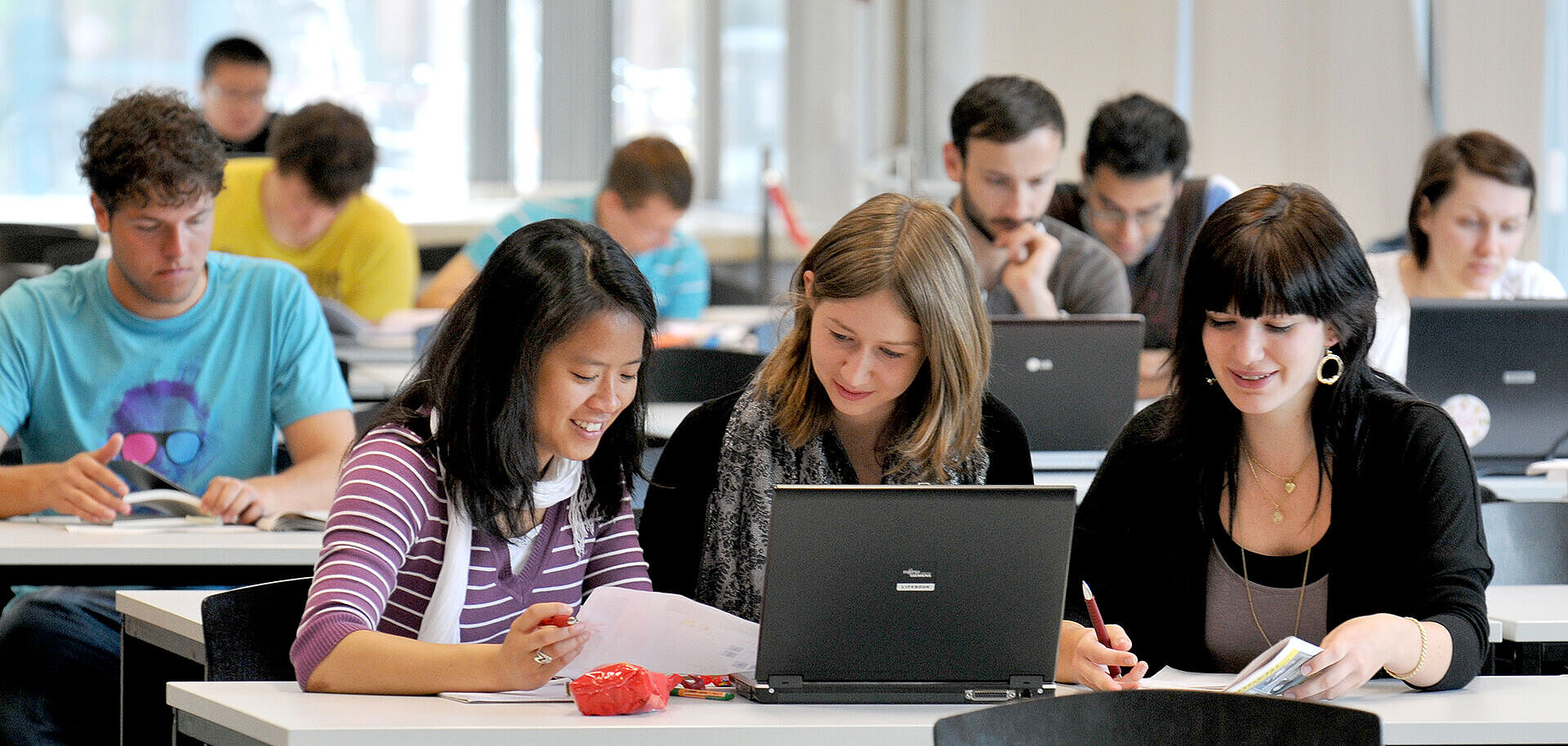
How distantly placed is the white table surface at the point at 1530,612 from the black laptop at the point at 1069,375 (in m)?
0.82

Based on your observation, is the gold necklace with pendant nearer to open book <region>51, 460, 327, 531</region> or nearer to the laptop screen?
the laptop screen

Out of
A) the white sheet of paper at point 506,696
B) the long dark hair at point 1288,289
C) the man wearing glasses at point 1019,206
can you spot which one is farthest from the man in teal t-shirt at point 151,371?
the man wearing glasses at point 1019,206

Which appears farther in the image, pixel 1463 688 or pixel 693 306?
pixel 693 306

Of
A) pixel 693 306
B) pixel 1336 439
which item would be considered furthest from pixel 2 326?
pixel 693 306

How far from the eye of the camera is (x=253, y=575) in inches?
94.1

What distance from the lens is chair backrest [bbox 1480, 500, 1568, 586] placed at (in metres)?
2.38

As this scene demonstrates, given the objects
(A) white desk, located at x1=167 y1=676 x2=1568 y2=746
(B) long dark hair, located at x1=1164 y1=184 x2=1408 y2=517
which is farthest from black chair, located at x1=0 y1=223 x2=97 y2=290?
(B) long dark hair, located at x1=1164 y1=184 x2=1408 y2=517

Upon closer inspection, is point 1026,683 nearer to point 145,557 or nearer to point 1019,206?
point 145,557

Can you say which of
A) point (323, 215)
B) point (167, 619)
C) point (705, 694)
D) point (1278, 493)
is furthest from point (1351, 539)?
point (323, 215)

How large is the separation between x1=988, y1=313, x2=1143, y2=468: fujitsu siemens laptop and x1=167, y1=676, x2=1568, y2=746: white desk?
1278 millimetres

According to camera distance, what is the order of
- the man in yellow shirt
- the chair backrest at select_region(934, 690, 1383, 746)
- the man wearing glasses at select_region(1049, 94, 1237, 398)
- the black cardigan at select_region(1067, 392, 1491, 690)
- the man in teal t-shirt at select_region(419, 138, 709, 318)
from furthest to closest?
the man in teal t-shirt at select_region(419, 138, 709, 318) → the man in yellow shirt → the man wearing glasses at select_region(1049, 94, 1237, 398) → the black cardigan at select_region(1067, 392, 1491, 690) → the chair backrest at select_region(934, 690, 1383, 746)

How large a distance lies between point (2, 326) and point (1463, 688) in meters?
2.21

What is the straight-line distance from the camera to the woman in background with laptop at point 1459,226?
349cm

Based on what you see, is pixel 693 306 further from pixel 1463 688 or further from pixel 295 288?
pixel 1463 688
